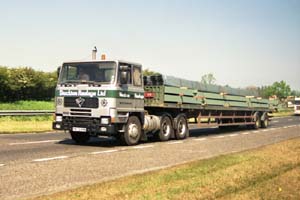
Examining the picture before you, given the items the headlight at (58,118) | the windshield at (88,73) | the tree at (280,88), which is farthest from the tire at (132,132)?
the tree at (280,88)

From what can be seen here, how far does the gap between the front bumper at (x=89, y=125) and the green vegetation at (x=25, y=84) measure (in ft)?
159

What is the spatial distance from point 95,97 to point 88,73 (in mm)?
909

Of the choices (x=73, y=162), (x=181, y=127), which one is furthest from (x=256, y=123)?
(x=73, y=162)

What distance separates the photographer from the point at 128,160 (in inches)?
428

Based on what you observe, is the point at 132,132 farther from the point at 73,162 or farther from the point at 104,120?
the point at 73,162

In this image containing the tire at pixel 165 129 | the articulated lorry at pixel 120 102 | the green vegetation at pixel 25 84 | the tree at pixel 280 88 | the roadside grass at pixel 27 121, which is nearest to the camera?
the articulated lorry at pixel 120 102

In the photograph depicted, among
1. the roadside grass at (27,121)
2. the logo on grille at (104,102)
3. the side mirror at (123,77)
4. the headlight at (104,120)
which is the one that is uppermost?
the side mirror at (123,77)

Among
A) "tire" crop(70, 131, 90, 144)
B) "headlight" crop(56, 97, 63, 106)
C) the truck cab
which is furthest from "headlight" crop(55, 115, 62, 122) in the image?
"tire" crop(70, 131, 90, 144)

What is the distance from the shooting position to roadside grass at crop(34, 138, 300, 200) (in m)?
6.60

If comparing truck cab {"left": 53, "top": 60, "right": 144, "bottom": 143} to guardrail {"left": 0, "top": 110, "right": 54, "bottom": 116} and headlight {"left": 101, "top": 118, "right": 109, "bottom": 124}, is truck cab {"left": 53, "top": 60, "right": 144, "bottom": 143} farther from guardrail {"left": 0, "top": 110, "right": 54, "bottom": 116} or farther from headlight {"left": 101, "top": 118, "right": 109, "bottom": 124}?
guardrail {"left": 0, "top": 110, "right": 54, "bottom": 116}

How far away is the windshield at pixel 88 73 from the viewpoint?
44.9 ft

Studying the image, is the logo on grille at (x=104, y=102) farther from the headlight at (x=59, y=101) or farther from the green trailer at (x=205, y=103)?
the green trailer at (x=205, y=103)

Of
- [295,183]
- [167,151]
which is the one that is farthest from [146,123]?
[295,183]

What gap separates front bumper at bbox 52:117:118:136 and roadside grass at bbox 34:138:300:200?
4041 mm
